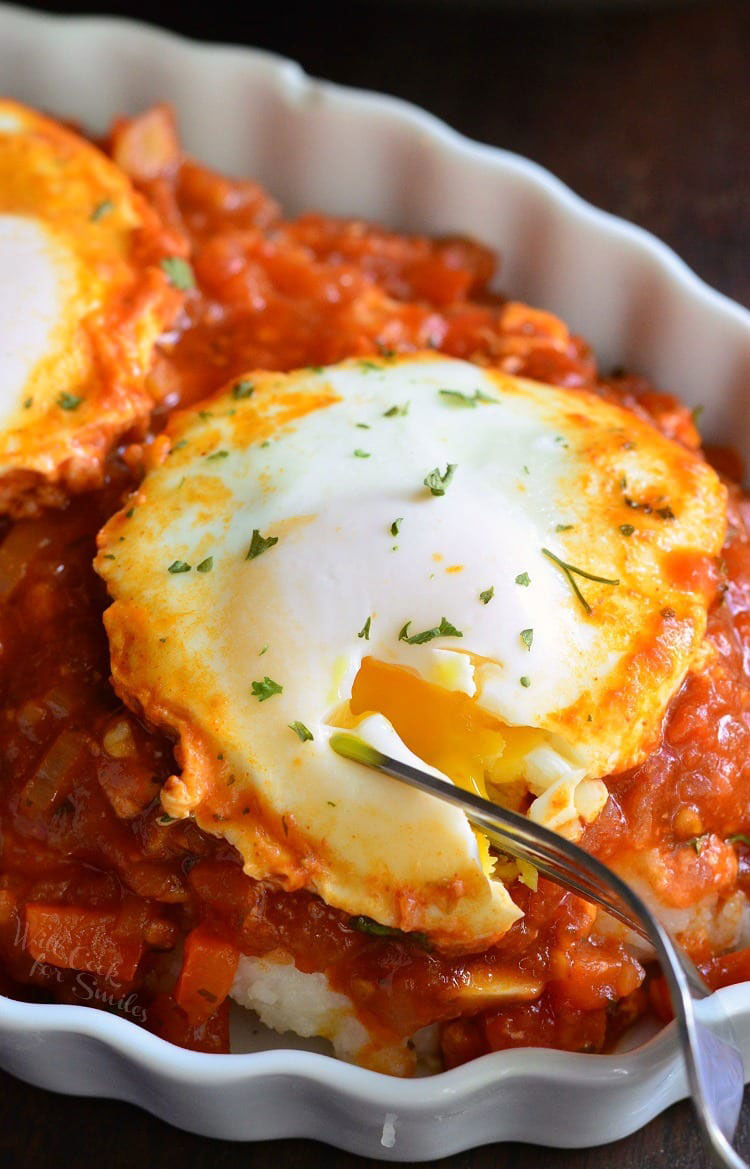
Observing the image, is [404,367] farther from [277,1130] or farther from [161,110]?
[277,1130]

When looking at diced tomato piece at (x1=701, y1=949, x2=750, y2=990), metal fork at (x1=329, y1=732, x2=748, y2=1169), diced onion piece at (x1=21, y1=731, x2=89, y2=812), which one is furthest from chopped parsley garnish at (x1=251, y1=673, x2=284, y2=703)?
Answer: diced tomato piece at (x1=701, y1=949, x2=750, y2=990)

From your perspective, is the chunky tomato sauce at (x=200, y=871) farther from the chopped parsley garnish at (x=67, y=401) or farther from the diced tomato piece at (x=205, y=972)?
the chopped parsley garnish at (x=67, y=401)

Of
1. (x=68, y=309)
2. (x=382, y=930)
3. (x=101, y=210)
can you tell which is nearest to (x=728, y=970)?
(x=382, y=930)

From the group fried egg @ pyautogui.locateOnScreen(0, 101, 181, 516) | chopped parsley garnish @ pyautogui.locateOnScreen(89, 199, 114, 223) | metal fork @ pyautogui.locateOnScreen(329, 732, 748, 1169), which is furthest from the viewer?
chopped parsley garnish @ pyautogui.locateOnScreen(89, 199, 114, 223)

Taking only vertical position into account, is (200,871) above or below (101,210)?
below

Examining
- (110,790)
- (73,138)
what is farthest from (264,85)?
(110,790)

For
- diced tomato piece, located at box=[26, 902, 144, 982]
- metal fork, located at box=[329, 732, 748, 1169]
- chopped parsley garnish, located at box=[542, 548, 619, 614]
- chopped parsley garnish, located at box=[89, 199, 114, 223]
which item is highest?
chopped parsley garnish, located at box=[542, 548, 619, 614]

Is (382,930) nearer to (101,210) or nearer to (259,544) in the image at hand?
(259,544)

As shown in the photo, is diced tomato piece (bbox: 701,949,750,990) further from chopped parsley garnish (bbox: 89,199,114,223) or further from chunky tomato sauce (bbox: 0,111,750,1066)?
chopped parsley garnish (bbox: 89,199,114,223)
